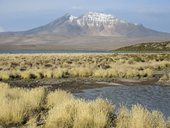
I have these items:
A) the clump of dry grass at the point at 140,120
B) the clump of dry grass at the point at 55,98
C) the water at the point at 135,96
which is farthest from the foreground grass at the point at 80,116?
the water at the point at 135,96

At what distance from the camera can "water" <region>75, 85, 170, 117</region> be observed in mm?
17047

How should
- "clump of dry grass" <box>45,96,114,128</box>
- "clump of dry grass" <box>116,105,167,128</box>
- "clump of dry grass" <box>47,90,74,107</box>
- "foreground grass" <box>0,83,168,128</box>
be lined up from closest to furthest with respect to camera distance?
1. "clump of dry grass" <box>116,105,167,128</box>
2. "foreground grass" <box>0,83,168,128</box>
3. "clump of dry grass" <box>45,96,114,128</box>
4. "clump of dry grass" <box>47,90,74,107</box>

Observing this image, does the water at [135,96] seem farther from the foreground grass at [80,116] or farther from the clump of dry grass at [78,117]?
the clump of dry grass at [78,117]

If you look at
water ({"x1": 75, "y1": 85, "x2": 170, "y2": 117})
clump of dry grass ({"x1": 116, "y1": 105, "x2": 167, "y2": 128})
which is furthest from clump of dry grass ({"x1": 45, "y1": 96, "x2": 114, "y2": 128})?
water ({"x1": 75, "y1": 85, "x2": 170, "y2": 117})

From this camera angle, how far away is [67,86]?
85.4 feet

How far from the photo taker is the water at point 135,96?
17.0m

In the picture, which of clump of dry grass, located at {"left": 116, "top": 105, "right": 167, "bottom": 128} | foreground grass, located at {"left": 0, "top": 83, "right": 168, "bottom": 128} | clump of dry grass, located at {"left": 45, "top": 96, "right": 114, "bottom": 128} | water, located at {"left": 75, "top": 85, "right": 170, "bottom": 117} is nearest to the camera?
clump of dry grass, located at {"left": 116, "top": 105, "right": 167, "bottom": 128}

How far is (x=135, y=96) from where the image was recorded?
20.5 m

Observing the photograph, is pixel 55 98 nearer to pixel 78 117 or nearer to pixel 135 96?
pixel 78 117

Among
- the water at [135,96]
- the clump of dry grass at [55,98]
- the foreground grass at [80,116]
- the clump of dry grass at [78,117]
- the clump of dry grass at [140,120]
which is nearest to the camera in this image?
the clump of dry grass at [140,120]

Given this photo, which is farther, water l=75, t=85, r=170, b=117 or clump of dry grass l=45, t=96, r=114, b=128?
water l=75, t=85, r=170, b=117

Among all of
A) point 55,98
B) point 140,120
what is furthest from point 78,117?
point 55,98

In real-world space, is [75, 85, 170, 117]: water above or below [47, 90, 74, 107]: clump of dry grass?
below

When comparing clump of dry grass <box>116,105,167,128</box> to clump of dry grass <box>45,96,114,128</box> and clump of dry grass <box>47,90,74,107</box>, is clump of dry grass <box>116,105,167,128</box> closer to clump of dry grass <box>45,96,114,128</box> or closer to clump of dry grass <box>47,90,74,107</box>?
clump of dry grass <box>45,96,114,128</box>
